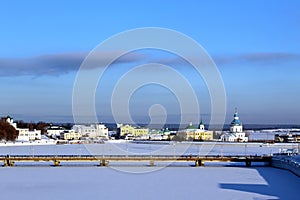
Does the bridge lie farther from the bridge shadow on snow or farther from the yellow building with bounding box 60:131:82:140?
the yellow building with bounding box 60:131:82:140

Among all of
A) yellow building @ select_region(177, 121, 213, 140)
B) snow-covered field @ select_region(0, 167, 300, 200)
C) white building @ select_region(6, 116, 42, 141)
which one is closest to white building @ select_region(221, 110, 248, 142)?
yellow building @ select_region(177, 121, 213, 140)

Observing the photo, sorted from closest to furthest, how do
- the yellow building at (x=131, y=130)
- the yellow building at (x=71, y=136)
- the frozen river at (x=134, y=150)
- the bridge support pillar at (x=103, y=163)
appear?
the bridge support pillar at (x=103, y=163) < the frozen river at (x=134, y=150) < the yellow building at (x=71, y=136) < the yellow building at (x=131, y=130)

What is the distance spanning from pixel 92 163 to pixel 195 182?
1532 cm

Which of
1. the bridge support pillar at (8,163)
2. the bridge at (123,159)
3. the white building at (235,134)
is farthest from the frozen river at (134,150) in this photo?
the white building at (235,134)

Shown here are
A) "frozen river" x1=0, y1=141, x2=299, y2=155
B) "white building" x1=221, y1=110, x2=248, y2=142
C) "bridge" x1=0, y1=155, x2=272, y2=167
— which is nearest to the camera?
"bridge" x1=0, y1=155, x2=272, y2=167

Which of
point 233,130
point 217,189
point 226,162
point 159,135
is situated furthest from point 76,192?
point 159,135

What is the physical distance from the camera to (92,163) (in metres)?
35.0

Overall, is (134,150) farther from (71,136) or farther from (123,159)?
(71,136)

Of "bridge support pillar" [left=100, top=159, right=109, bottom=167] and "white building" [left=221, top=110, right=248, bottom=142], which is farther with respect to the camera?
"white building" [left=221, top=110, right=248, bottom=142]

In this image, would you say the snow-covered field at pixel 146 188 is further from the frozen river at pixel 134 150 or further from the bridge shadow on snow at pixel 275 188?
the frozen river at pixel 134 150

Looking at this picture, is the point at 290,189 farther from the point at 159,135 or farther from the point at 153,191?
the point at 159,135

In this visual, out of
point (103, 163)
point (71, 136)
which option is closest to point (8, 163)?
point (103, 163)

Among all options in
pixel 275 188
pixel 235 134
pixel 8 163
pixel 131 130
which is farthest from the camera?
pixel 131 130

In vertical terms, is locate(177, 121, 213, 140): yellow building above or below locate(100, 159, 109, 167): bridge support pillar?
above
